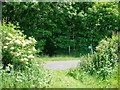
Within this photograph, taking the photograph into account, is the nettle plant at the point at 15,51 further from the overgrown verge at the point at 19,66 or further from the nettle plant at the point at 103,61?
the nettle plant at the point at 103,61

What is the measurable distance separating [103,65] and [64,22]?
6.09ft

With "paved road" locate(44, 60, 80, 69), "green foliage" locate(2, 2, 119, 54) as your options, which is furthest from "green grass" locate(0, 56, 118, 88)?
"green foliage" locate(2, 2, 119, 54)

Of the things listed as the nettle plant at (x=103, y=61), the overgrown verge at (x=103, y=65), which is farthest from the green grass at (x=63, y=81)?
the nettle plant at (x=103, y=61)

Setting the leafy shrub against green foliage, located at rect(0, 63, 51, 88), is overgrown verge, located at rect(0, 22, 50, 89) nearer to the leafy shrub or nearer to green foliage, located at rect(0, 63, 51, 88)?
green foliage, located at rect(0, 63, 51, 88)

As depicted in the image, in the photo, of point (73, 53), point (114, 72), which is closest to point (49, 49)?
point (73, 53)

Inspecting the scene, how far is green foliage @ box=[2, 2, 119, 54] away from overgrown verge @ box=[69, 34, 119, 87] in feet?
2.83

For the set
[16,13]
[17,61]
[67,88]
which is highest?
[16,13]

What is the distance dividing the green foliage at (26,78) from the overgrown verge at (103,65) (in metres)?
0.50

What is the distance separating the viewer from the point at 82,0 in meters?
5.72

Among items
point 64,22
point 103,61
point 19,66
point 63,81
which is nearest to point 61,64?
point 103,61

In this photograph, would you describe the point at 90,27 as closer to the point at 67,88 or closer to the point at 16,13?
the point at 16,13

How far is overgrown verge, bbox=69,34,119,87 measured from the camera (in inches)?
148

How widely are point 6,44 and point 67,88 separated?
0.83 metres

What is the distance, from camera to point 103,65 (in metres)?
3.93
